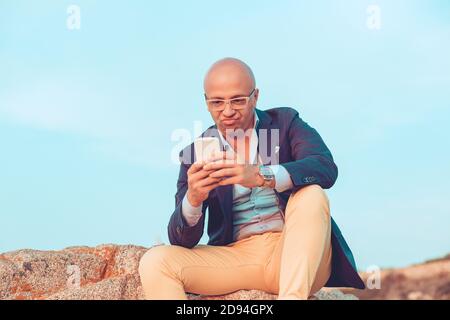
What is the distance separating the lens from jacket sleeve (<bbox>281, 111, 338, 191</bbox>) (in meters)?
4.58

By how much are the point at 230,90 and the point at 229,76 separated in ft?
0.34

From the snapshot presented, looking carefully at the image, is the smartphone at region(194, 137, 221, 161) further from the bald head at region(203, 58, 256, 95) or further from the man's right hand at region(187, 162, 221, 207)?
the bald head at region(203, 58, 256, 95)

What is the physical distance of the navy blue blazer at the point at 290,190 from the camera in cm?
475

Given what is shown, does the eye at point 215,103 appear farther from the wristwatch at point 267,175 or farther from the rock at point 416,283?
the rock at point 416,283

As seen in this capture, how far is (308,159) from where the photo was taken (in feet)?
15.6

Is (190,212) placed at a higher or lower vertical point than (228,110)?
lower

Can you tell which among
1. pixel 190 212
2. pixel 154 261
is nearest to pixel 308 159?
pixel 190 212

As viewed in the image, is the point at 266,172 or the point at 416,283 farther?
the point at 416,283

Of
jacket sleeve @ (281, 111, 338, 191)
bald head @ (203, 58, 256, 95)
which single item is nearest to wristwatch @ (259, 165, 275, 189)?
jacket sleeve @ (281, 111, 338, 191)

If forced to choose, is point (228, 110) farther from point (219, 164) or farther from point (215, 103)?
point (219, 164)

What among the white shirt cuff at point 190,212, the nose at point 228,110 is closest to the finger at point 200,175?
the white shirt cuff at point 190,212

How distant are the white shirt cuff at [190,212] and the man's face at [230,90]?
0.69m

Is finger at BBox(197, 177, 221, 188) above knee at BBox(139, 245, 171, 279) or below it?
above

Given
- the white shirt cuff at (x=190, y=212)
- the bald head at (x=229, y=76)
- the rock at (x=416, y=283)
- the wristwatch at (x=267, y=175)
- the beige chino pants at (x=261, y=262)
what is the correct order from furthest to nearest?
1. the rock at (x=416, y=283)
2. the bald head at (x=229, y=76)
3. the white shirt cuff at (x=190, y=212)
4. the wristwatch at (x=267, y=175)
5. the beige chino pants at (x=261, y=262)
